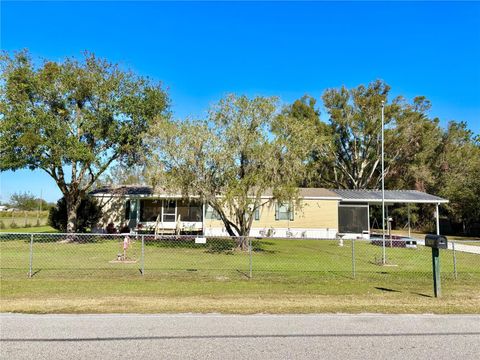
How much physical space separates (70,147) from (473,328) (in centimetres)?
1956

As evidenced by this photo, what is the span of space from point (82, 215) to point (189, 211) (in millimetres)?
7145

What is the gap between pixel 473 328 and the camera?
5.97 m

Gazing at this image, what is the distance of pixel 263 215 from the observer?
27.6m

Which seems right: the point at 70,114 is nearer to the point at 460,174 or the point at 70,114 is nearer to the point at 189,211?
the point at 189,211

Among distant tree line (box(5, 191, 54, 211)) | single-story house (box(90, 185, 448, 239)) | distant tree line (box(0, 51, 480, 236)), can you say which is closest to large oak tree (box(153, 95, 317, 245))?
distant tree line (box(0, 51, 480, 236))

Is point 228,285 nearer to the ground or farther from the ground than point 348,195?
nearer to the ground

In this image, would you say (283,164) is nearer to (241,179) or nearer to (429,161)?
(241,179)

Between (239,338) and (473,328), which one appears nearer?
(239,338)

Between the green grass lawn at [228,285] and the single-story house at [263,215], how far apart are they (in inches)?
430

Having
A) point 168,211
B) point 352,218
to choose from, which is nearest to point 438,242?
point 352,218

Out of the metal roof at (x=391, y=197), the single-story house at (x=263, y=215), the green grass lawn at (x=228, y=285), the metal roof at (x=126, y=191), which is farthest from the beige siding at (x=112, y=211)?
the metal roof at (x=391, y=197)

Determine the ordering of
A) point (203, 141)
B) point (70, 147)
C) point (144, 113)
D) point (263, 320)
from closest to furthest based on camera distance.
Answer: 1. point (263, 320)
2. point (203, 141)
3. point (70, 147)
4. point (144, 113)

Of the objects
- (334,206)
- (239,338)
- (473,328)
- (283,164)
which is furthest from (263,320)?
(334,206)

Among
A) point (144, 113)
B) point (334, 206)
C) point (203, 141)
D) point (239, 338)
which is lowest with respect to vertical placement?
point (239, 338)
